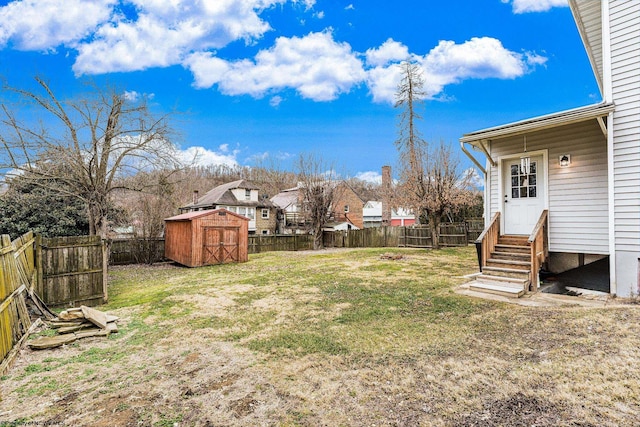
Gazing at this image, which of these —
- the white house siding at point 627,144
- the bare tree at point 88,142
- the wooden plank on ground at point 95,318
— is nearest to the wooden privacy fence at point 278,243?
the bare tree at point 88,142

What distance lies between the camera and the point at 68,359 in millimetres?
3926

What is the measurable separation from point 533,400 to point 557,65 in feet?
60.6

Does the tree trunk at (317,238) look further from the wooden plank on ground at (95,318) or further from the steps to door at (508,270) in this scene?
the wooden plank on ground at (95,318)

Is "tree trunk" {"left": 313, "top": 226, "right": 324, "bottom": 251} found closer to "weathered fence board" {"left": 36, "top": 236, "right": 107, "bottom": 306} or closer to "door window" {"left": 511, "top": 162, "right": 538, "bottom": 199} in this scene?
"door window" {"left": 511, "top": 162, "right": 538, "bottom": 199}

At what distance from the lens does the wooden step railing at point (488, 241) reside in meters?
7.10

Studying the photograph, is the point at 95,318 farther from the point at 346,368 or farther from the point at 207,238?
the point at 207,238

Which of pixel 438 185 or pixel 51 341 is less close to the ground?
pixel 438 185

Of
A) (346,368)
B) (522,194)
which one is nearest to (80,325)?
(346,368)

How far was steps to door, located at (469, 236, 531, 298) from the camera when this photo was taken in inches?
246

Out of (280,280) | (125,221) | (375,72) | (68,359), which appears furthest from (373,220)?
(68,359)

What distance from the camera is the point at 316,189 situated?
19734 mm

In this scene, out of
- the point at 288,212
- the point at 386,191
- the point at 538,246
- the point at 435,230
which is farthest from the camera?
the point at 288,212

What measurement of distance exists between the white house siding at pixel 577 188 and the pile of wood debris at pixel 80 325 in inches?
352

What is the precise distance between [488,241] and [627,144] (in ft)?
9.99
